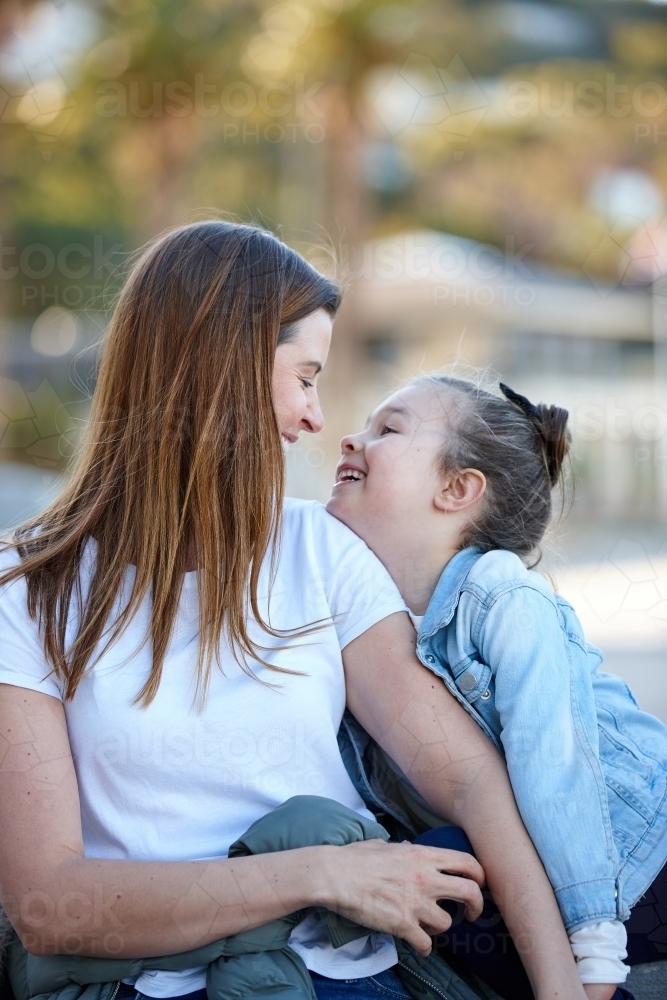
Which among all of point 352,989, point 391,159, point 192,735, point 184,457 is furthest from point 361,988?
point 391,159

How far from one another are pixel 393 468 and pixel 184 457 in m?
0.40

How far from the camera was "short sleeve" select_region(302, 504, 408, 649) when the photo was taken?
1.53 m

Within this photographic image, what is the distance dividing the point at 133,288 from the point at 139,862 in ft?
2.89

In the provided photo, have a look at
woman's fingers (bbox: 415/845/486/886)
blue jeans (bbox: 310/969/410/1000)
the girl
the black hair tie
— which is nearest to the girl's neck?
the girl

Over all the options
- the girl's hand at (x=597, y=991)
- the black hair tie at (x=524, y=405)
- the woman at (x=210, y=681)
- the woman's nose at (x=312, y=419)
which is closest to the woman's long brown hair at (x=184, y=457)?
the woman at (x=210, y=681)

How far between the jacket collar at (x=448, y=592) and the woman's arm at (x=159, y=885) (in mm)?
343

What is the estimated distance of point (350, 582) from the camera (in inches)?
61.5

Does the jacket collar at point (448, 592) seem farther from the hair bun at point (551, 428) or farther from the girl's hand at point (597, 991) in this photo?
the girl's hand at point (597, 991)

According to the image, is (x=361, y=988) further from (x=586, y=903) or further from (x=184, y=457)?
(x=184, y=457)

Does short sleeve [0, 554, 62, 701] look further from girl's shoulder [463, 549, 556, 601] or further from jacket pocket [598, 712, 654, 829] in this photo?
jacket pocket [598, 712, 654, 829]

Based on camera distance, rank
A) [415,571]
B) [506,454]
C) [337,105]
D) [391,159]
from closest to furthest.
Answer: [415,571]
[506,454]
[337,105]
[391,159]

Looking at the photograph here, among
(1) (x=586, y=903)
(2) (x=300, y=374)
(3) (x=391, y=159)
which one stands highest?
(3) (x=391, y=159)

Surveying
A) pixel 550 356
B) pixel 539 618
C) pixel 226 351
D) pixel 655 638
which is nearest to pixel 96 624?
pixel 226 351

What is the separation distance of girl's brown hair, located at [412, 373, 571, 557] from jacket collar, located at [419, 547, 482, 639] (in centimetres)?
9
